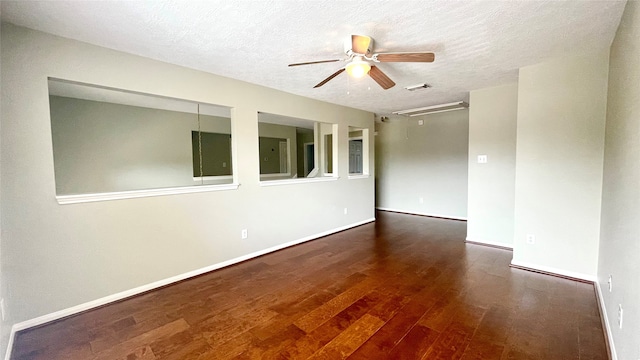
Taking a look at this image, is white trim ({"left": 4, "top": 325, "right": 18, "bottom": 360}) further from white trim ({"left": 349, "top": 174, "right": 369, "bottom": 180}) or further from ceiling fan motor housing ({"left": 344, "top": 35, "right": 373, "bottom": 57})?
white trim ({"left": 349, "top": 174, "right": 369, "bottom": 180})

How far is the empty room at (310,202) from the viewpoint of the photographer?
5.88 feet

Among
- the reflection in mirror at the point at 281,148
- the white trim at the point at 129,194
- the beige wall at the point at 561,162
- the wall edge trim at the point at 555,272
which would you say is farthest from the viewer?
the reflection in mirror at the point at 281,148

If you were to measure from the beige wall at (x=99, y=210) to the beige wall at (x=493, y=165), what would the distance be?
297cm

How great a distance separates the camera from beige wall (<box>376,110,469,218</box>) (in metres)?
5.60

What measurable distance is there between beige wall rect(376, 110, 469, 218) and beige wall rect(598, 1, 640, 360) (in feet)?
10.8

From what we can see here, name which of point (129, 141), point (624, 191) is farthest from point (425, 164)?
point (129, 141)

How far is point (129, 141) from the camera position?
4.85 meters

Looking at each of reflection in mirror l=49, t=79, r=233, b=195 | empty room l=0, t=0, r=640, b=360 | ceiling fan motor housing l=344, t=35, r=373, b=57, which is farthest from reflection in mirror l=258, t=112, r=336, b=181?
ceiling fan motor housing l=344, t=35, r=373, b=57

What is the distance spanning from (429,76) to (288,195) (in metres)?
2.51

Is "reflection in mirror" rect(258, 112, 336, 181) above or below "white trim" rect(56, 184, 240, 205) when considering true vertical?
above

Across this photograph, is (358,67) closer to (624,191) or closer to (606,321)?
(624,191)

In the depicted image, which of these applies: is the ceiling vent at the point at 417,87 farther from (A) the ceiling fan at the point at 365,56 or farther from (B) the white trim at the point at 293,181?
(B) the white trim at the point at 293,181

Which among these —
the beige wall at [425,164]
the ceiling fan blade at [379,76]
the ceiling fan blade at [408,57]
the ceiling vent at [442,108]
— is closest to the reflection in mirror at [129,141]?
the ceiling fan blade at [379,76]

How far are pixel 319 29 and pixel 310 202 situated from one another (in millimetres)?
2737
